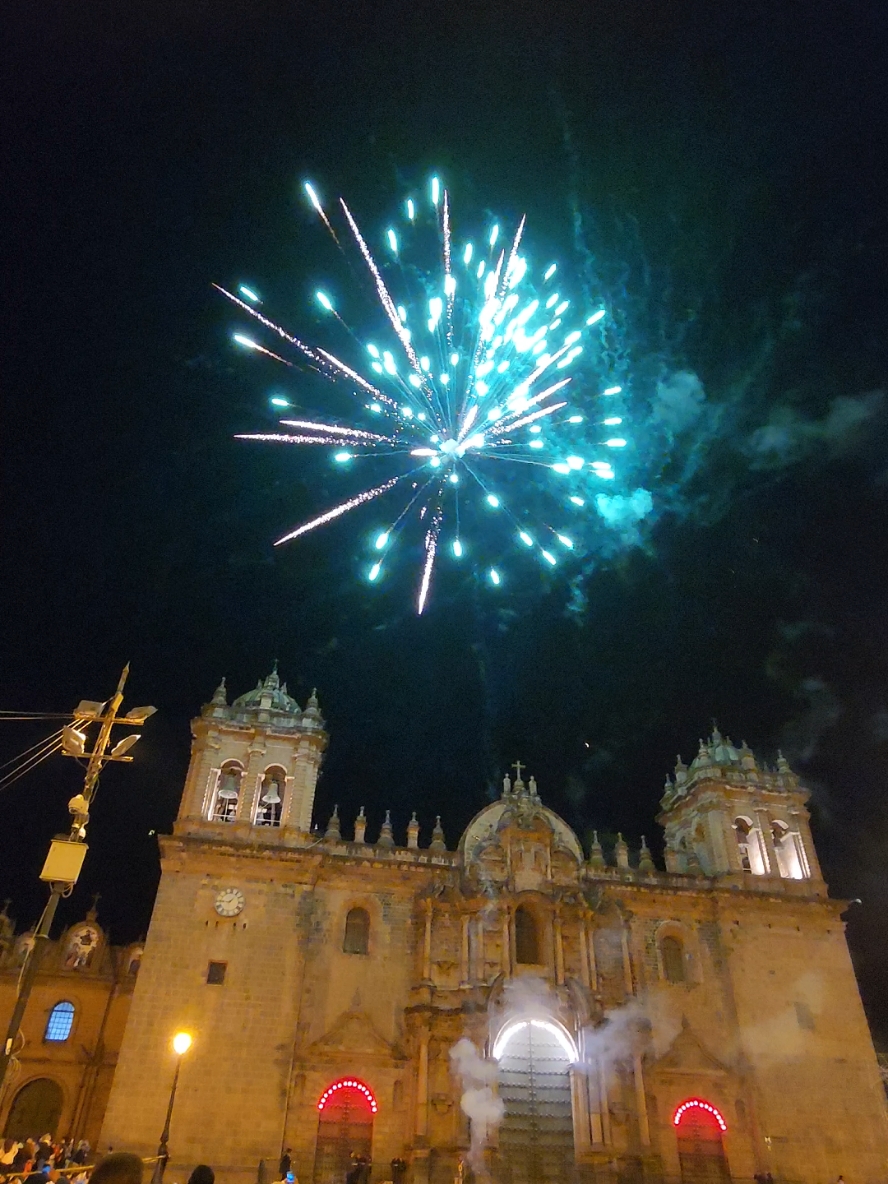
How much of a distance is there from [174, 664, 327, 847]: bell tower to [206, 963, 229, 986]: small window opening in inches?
195

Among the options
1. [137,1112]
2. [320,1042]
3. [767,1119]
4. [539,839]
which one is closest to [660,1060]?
[767,1119]

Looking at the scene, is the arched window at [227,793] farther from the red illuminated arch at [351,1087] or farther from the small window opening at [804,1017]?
the small window opening at [804,1017]

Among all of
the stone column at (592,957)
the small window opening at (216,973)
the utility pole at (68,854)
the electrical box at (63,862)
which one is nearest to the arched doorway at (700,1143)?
the stone column at (592,957)

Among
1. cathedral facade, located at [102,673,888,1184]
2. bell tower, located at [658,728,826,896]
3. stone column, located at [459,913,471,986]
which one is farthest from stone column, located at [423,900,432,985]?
bell tower, located at [658,728,826,896]

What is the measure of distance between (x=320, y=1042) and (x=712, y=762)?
23098 millimetres

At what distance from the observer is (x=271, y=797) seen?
36312 millimetres

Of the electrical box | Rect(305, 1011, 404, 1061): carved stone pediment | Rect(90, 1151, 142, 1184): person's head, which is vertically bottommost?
Rect(90, 1151, 142, 1184): person's head

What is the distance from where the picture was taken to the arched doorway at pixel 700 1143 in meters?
31.3

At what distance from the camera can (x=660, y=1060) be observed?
33.1 metres

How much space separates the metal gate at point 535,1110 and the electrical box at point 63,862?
25.0 m

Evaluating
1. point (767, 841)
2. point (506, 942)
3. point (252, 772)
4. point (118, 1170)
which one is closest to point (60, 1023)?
point (252, 772)

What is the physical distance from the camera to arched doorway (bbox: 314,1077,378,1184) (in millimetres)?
29141

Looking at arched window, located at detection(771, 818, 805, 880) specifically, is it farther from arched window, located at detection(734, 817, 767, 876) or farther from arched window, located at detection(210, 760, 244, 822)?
arched window, located at detection(210, 760, 244, 822)

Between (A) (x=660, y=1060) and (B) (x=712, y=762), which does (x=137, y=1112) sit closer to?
(A) (x=660, y=1060)
